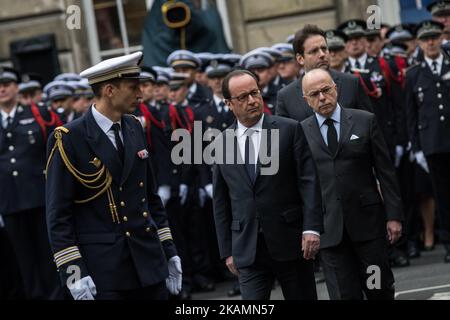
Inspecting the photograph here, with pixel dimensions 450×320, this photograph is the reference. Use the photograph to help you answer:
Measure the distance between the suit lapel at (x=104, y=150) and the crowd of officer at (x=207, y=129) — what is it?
489 cm

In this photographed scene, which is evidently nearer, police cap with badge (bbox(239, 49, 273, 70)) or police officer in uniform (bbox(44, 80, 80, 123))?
police cap with badge (bbox(239, 49, 273, 70))

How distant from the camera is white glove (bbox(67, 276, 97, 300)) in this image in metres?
6.88

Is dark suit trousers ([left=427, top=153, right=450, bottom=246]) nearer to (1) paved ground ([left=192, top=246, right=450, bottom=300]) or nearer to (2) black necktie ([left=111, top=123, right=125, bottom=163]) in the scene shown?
(1) paved ground ([left=192, top=246, right=450, bottom=300])

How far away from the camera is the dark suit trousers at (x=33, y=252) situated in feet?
40.7

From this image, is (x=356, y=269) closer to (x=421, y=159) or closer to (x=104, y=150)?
(x=104, y=150)

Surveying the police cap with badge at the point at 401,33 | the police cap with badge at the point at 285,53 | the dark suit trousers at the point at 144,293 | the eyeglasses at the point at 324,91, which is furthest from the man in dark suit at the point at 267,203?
the police cap with badge at the point at 401,33

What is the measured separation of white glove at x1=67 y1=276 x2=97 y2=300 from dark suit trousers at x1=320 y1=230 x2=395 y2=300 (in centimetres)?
191

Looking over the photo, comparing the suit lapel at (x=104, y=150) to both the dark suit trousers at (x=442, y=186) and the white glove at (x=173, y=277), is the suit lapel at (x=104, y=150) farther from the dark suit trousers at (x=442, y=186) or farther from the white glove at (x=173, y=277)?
the dark suit trousers at (x=442, y=186)

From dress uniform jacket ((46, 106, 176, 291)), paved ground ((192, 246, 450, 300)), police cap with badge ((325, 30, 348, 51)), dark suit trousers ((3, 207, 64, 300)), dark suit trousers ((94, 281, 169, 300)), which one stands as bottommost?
paved ground ((192, 246, 450, 300))

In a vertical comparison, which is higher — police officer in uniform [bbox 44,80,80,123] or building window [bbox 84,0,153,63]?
building window [bbox 84,0,153,63]

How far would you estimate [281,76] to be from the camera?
13.3 meters

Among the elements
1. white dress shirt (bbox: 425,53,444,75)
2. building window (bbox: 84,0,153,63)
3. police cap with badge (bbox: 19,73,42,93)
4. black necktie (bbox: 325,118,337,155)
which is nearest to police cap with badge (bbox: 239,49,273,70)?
white dress shirt (bbox: 425,53,444,75)
